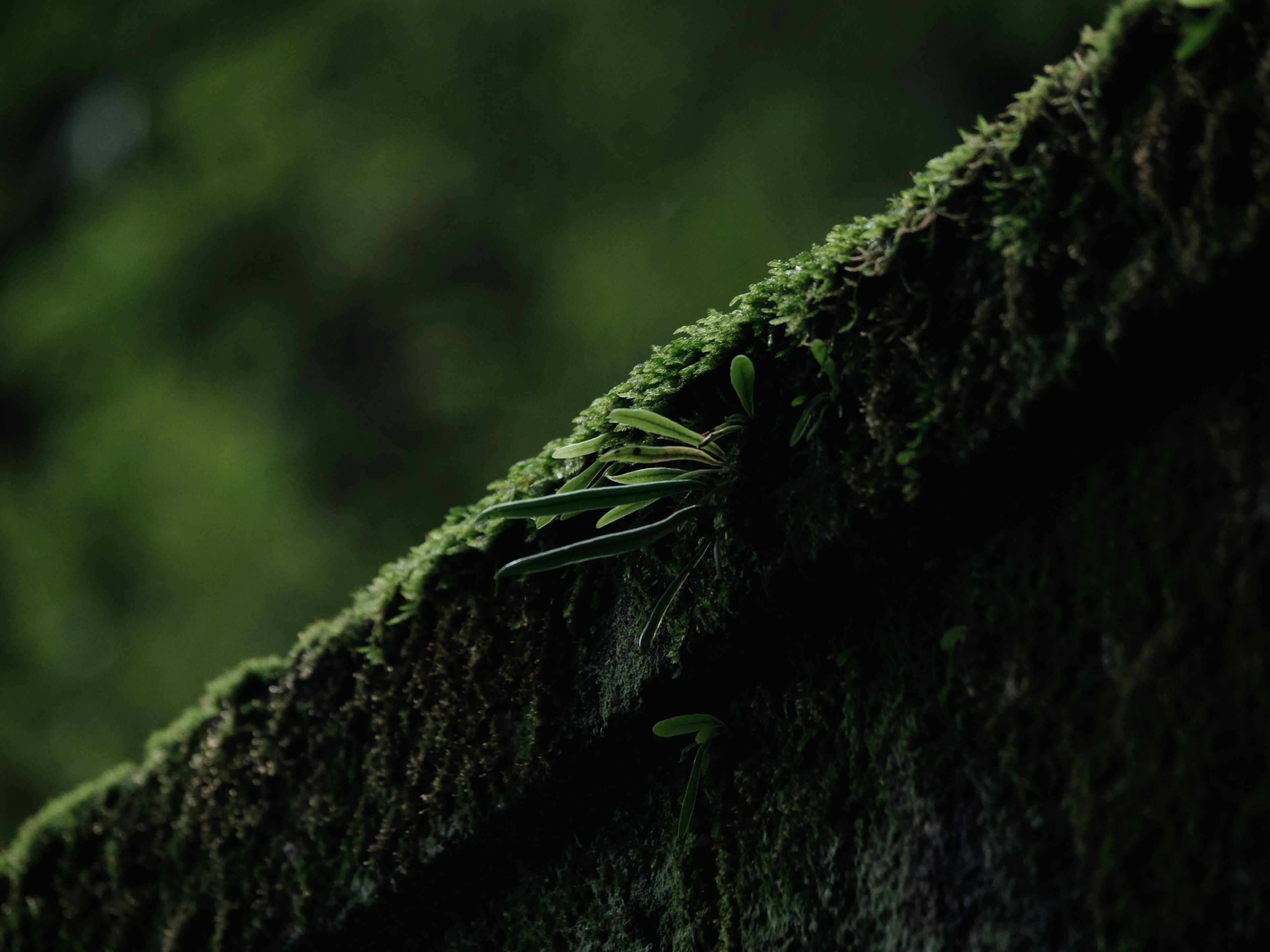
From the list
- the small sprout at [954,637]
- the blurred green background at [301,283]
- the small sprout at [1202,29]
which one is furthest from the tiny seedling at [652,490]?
the blurred green background at [301,283]

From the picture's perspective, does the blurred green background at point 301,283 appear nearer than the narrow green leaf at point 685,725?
No

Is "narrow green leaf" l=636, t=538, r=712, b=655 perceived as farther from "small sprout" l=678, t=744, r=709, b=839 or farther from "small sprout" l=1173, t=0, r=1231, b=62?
"small sprout" l=1173, t=0, r=1231, b=62

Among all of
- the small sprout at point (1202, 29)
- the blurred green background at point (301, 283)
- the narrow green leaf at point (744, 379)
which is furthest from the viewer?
the blurred green background at point (301, 283)

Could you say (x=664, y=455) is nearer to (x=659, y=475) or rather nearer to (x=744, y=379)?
(x=659, y=475)

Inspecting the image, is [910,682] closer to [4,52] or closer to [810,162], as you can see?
[810,162]

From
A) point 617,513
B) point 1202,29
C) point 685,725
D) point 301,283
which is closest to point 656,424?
point 617,513

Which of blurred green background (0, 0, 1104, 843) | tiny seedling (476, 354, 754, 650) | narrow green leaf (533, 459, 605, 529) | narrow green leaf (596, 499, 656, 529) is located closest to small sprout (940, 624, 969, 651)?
tiny seedling (476, 354, 754, 650)

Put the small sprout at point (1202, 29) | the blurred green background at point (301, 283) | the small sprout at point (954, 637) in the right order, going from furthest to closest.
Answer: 1. the blurred green background at point (301, 283)
2. the small sprout at point (954, 637)
3. the small sprout at point (1202, 29)

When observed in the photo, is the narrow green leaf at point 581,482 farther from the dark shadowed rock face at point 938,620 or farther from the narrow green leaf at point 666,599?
the narrow green leaf at point 666,599
